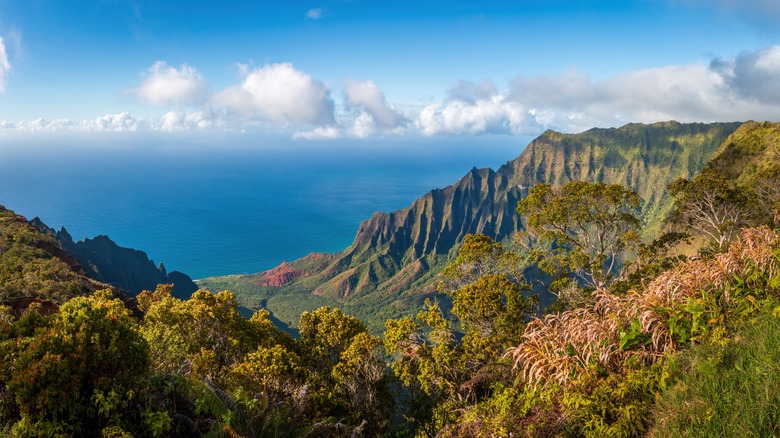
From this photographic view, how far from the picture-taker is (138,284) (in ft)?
437

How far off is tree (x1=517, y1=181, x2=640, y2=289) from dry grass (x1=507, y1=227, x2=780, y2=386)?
560 inches

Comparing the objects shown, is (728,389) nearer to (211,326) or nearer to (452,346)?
(452,346)

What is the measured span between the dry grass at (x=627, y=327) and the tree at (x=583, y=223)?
A: 1423 centimetres

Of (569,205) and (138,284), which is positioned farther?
(138,284)

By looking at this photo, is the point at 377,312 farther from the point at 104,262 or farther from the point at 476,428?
the point at 476,428

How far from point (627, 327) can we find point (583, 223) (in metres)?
18.1

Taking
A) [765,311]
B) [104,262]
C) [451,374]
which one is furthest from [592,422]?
[104,262]

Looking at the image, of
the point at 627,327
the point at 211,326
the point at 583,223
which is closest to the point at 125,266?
the point at 211,326

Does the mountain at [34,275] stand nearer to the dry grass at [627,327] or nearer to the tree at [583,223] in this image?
the dry grass at [627,327]

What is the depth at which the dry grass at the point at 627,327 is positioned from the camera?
7.73 m

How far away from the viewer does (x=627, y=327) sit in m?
8.29

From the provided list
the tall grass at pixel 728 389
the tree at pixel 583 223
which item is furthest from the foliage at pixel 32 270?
the tall grass at pixel 728 389

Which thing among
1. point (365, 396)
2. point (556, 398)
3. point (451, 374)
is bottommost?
point (365, 396)

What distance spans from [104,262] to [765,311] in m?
145
